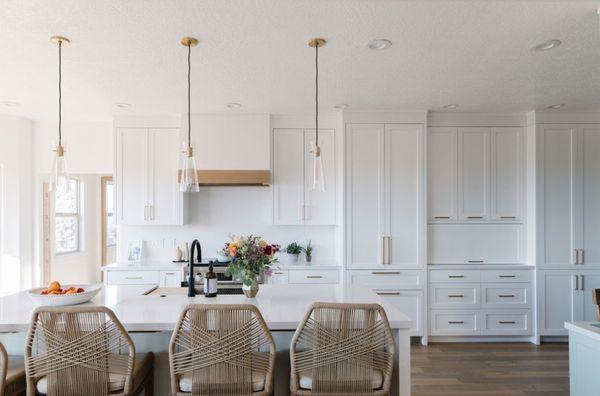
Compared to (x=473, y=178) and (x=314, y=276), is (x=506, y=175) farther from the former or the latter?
(x=314, y=276)

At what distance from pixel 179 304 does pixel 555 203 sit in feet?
13.3

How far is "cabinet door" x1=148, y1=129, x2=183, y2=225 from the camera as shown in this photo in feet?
14.9

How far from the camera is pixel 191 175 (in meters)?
2.36

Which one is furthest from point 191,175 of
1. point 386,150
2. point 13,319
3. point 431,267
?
point 431,267

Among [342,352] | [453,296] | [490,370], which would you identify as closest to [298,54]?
[342,352]

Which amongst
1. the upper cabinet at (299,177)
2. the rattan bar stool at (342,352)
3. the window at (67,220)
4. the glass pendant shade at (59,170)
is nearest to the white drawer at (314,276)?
the upper cabinet at (299,177)

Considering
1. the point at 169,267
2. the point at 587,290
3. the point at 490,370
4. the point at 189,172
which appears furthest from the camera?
the point at 169,267

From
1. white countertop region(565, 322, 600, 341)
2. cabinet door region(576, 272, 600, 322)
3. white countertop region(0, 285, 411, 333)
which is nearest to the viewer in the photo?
white countertop region(0, 285, 411, 333)

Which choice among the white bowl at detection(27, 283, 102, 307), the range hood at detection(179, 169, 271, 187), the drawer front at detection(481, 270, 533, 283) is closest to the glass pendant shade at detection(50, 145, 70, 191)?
the white bowl at detection(27, 283, 102, 307)

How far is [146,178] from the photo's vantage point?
14.9 ft

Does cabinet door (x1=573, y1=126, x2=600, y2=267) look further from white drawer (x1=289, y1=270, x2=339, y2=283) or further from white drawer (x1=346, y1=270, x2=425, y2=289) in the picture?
white drawer (x1=289, y1=270, x2=339, y2=283)

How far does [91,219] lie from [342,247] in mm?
4842

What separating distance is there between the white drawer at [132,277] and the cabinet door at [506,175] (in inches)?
153

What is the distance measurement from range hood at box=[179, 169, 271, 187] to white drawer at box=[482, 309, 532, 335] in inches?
113
